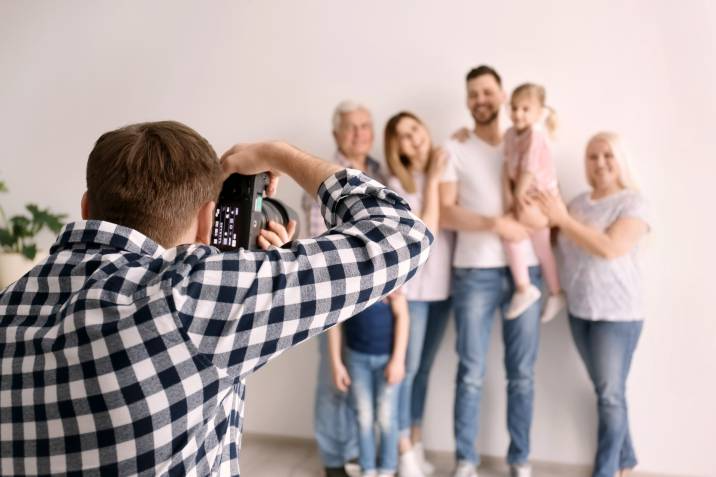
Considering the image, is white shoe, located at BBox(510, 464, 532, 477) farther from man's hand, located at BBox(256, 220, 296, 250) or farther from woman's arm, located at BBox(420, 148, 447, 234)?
man's hand, located at BBox(256, 220, 296, 250)

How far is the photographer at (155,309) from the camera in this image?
653 millimetres

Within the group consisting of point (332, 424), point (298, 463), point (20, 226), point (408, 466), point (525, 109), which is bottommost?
point (298, 463)

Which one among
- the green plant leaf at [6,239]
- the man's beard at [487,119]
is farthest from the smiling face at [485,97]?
the green plant leaf at [6,239]

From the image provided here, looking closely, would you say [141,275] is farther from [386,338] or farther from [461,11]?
[461,11]

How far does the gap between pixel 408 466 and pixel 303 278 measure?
2.09 metres

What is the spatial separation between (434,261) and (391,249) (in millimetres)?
1914

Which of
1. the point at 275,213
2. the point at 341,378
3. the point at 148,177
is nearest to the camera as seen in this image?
the point at 148,177

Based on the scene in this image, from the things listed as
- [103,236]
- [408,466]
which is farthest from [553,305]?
[103,236]

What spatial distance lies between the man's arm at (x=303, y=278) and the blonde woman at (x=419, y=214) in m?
1.76

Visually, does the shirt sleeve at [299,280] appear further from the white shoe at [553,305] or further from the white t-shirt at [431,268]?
the white shoe at [553,305]

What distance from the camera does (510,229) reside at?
99.2 inches

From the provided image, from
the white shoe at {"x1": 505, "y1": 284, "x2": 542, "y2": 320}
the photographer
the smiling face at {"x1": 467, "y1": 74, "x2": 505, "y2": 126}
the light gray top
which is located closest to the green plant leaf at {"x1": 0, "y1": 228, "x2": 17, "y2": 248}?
the smiling face at {"x1": 467, "y1": 74, "x2": 505, "y2": 126}

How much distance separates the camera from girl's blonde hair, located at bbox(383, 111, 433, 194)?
2.59m

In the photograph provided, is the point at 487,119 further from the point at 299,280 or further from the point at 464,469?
the point at 299,280
